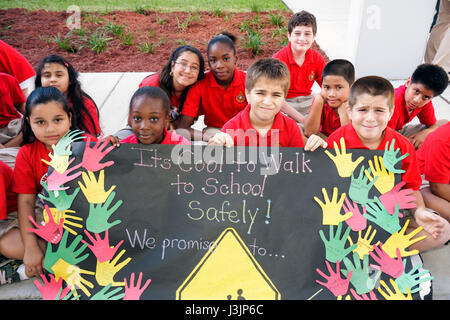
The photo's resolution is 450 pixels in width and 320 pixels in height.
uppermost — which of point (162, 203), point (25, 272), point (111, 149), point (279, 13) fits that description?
point (279, 13)

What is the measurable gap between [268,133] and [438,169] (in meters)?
1.15

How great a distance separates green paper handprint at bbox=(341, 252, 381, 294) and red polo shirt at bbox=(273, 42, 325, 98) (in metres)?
2.21

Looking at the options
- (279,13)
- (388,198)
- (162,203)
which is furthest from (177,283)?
(279,13)

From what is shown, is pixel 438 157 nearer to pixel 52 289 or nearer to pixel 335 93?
pixel 335 93

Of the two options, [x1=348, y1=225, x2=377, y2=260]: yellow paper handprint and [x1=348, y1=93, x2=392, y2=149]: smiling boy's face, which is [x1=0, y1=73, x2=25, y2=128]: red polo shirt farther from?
[x1=348, y1=225, x2=377, y2=260]: yellow paper handprint

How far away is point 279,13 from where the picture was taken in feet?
26.2

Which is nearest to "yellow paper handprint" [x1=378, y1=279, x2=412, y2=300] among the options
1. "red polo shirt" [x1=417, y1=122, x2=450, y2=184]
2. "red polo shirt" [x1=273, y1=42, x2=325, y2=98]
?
"red polo shirt" [x1=417, y1=122, x2=450, y2=184]

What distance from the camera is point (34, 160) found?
2395mm

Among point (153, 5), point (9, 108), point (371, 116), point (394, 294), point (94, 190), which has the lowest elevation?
point (394, 294)

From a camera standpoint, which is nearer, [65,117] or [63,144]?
[63,144]

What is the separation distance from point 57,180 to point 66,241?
13.2 inches

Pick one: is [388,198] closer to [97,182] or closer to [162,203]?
[162,203]

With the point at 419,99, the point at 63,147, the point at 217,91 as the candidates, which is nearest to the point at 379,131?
the point at 419,99

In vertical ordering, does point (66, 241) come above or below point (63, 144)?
below
